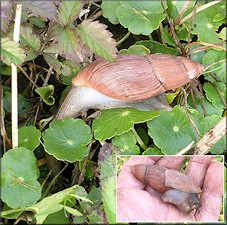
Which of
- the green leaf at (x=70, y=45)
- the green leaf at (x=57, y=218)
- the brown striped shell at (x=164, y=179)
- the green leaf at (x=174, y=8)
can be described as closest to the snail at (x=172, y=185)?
the brown striped shell at (x=164, y=179)

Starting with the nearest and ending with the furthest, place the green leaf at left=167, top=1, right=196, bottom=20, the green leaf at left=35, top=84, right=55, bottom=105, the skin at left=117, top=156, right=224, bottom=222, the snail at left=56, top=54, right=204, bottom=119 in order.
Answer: the skin at left=117, top=156, right=224, bottom=222, the snail at left=56, top=54, right=204, bottom=119, the green leaf at left=35, top=84, right=55, bottom=105, the green leaf at left=167, top=1, right=196, bottom=20

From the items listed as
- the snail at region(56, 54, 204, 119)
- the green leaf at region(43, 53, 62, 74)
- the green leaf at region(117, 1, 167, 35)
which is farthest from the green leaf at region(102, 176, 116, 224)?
the green leaf at region(117, 1, 167, 35)

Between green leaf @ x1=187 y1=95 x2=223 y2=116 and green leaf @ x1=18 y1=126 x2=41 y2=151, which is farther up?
green leaf @ x1=18 y1=126 x2=41 y2=151

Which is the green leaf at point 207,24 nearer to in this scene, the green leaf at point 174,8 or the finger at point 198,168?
the green leaf at point 174,8

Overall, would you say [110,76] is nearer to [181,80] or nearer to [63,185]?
[181,80]

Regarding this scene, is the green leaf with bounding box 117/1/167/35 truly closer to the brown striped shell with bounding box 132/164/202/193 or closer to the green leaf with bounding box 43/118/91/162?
the green leaf with bounding box 43/118/91/162

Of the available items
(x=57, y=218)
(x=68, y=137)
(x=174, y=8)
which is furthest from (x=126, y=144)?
(x=174, y=8)

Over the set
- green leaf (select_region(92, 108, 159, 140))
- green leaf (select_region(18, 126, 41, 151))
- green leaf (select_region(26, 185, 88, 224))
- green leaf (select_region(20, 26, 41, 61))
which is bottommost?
green leaf (select_region(26, 185, 88, 224))
